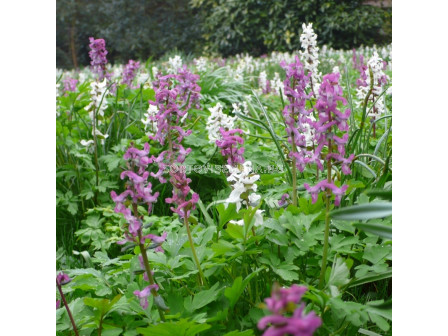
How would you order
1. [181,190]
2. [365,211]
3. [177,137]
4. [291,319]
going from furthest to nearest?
1. [177,137]
2. [181,190]
3. [365,211]
4. [291,319]

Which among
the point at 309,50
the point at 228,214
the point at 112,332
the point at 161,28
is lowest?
the point at 112,332

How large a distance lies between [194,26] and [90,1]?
3.49m

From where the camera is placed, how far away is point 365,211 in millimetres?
883

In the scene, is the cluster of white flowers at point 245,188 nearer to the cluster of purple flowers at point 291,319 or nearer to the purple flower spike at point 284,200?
the purple flower spike at point 284,200

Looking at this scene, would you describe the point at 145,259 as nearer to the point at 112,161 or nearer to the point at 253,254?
the point at 253,254

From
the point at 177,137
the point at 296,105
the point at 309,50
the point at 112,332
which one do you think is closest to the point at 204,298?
the point at 112,332

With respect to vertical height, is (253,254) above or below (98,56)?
below

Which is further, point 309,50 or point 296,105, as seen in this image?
point 309,50

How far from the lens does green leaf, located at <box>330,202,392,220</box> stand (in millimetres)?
881

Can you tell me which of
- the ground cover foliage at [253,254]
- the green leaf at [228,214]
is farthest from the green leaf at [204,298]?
the green leaf at [228,214]

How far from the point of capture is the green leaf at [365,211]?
881 millimetres

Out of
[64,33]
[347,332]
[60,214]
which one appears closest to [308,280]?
[347,332]

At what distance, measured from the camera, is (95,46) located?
282 centimetres

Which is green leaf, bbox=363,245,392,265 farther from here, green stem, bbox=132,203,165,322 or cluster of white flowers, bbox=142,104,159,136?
cluster of white flowers, bbox=142,104,159,136
